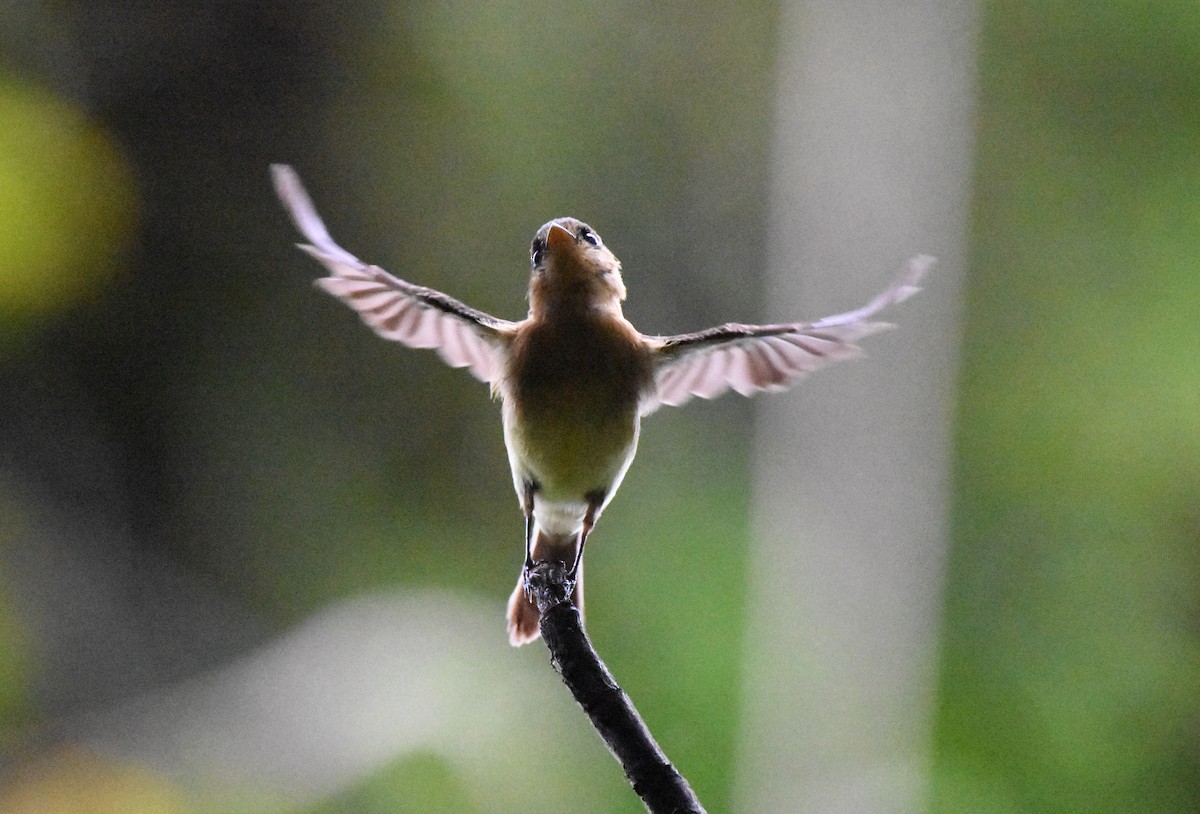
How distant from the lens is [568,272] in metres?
1.64

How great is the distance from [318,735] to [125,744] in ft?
1.86

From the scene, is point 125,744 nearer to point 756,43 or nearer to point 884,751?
point 884,751

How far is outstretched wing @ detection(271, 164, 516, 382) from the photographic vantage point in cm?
151

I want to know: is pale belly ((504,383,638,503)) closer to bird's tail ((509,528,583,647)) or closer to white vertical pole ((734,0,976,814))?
bird's tail ((509,528,583,647))

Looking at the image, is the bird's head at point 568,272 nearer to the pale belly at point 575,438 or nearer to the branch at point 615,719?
the pale belly at point 575,438

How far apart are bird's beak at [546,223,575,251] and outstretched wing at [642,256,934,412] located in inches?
7.6

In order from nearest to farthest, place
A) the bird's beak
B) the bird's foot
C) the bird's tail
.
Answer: the bird's foot
the bird's beak
the bird's tail

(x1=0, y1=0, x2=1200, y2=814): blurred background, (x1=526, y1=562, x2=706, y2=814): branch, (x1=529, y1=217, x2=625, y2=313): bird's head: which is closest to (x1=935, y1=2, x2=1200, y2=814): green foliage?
(x1=0, y1=0, x2=1200, y2=814): blurred background

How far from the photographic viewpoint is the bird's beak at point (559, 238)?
1.63 m

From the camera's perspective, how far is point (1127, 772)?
2809 millimetres

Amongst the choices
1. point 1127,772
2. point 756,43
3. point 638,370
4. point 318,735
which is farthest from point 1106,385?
point 318,735

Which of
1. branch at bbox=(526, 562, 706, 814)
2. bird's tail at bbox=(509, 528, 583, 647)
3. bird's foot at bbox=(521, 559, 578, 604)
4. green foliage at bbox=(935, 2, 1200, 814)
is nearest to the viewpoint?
branch at bbox=(526, 562, 706, 814)

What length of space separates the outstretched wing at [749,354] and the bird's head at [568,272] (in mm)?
112

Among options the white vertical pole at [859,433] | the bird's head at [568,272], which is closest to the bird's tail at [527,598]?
the bird's head at [568,272]
